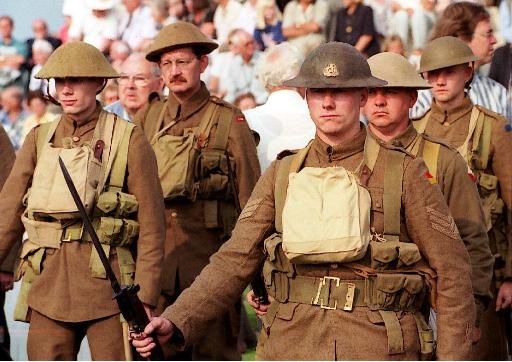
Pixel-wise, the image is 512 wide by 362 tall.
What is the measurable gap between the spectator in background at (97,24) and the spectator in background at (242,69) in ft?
4.58

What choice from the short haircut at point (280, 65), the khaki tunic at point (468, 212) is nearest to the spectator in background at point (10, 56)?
Result: the short haircut at point (280, 65)

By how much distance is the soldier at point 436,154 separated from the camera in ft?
25.4

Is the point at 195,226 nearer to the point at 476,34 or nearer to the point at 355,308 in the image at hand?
the point at 355,308

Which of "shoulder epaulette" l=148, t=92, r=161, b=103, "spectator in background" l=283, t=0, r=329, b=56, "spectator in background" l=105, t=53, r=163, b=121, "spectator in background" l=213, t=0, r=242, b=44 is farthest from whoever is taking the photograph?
"spectator in background" l=213, t=0, r=242, b=44

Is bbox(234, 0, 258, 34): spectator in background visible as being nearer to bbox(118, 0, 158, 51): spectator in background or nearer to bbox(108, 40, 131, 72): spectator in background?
bbox(118, 0, 158, 51): spectator in background

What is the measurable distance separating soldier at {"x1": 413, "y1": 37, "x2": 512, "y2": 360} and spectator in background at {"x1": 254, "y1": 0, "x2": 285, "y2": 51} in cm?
538

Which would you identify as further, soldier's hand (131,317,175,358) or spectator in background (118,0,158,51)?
spectator in background (118,0,158,51)

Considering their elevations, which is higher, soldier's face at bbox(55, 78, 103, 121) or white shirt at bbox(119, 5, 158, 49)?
white shirt at bbox(119, 5, 158, 49)

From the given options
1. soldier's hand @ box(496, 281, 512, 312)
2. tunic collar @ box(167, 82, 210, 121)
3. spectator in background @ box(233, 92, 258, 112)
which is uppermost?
tunic collar @ box(167, 82, 210, 121)

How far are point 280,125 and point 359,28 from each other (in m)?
4.18

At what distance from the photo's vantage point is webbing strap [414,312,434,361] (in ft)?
20.9

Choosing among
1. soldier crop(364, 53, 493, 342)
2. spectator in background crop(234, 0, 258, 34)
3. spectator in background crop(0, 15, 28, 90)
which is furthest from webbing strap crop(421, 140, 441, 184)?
spectator in background crop(0, 15, 28, 90)

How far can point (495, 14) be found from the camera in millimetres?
13430

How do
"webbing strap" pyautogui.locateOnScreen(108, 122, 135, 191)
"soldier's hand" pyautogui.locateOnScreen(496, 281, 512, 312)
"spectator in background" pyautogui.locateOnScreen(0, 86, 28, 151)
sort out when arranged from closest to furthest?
"webbing strap" pyautogui.locateOnScreen(108, 122, 135, 191), "soldier's hand" pyautogui.locateOnScreen(496, 281, 512, 312), "spectator in background" pyautogui.locateOnScreen(0, 86, 28, 151)
